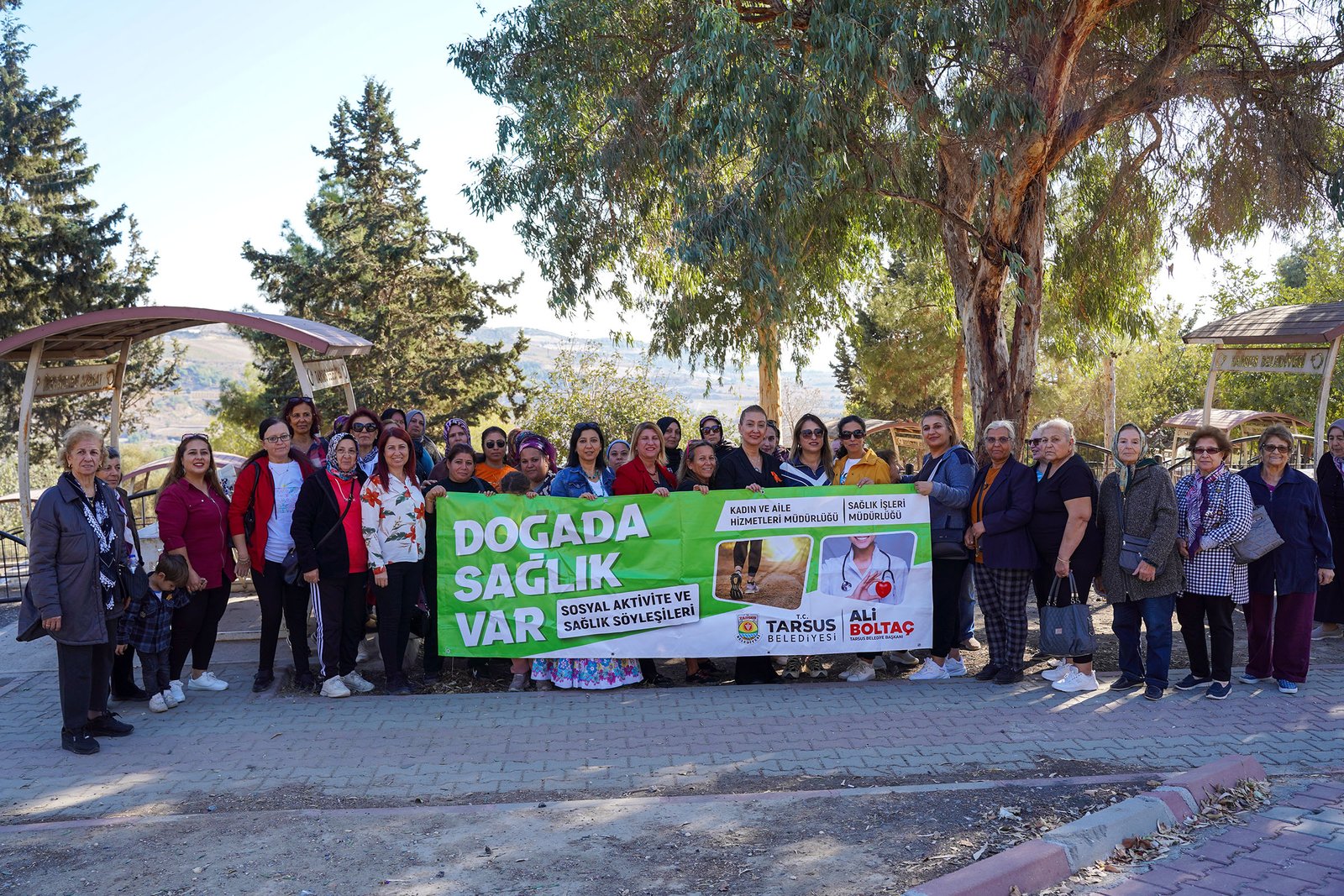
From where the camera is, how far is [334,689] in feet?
23.9

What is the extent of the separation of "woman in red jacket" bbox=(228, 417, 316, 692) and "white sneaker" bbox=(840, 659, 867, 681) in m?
3.91

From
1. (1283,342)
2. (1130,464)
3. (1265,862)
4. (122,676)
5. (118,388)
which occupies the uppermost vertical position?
(1283,342)

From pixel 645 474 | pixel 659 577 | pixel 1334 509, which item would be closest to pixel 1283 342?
pixel 1334 509

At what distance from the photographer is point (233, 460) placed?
56.4ft

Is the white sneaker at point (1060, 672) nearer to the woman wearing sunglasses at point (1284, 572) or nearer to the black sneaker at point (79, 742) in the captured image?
the woman wearing sunglasses at point (1284, 572)

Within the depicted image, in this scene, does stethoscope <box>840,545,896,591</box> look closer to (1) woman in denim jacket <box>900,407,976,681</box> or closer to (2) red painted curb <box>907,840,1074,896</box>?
(1) woman in denim jacket <box>900,407,976,681</box>

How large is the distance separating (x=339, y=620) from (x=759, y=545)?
3051 millimetres

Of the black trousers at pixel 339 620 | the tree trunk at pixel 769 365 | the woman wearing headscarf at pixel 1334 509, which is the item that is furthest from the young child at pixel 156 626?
the woman wearing headscarf at pixel 1334 509

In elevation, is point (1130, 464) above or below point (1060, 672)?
above

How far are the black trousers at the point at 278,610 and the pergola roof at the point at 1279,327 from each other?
9.26 meters

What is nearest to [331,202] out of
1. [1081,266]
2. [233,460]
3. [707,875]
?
[233,460]

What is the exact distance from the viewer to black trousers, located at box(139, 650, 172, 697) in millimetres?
7023

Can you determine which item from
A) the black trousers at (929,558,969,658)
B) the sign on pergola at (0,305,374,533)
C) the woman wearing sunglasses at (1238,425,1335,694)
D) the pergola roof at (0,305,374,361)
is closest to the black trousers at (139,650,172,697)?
the pergola roof at (0,305,374,361)

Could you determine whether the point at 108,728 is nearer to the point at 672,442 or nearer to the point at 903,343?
the point at 672,442
